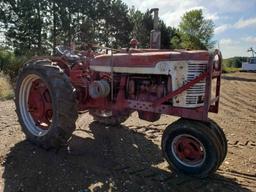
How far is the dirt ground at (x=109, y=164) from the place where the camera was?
420 cm

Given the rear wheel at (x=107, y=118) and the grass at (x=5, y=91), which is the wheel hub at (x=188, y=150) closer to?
the rear wheel at (x=107, y=118)

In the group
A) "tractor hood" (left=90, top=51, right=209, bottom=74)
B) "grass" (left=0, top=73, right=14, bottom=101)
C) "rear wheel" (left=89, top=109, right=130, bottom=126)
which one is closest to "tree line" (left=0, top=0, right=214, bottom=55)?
"grass" (left=0, top=73, right=14, bottom=101)

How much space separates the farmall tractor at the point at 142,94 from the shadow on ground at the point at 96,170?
0.20 meters

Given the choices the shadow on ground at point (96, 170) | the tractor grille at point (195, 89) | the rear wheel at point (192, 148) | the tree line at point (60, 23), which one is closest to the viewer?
the shadow on ground at point (96, 170)

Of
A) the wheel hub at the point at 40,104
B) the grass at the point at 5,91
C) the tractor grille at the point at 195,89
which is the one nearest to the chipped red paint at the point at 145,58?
the tractor grille at the point at 195,89

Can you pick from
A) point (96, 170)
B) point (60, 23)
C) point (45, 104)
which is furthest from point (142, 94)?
point (60, 23)

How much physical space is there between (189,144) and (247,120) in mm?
4548

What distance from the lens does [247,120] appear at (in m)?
8.59

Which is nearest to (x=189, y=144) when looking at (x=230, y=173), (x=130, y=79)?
(x=230, y=173)

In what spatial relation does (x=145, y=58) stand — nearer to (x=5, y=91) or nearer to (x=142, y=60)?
(x=142, y=60)

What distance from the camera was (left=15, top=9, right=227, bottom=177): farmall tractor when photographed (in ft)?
14.6

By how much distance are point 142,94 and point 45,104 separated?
1751mm

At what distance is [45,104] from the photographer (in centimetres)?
588

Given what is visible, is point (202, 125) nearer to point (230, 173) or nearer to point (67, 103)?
point (230, 173)
